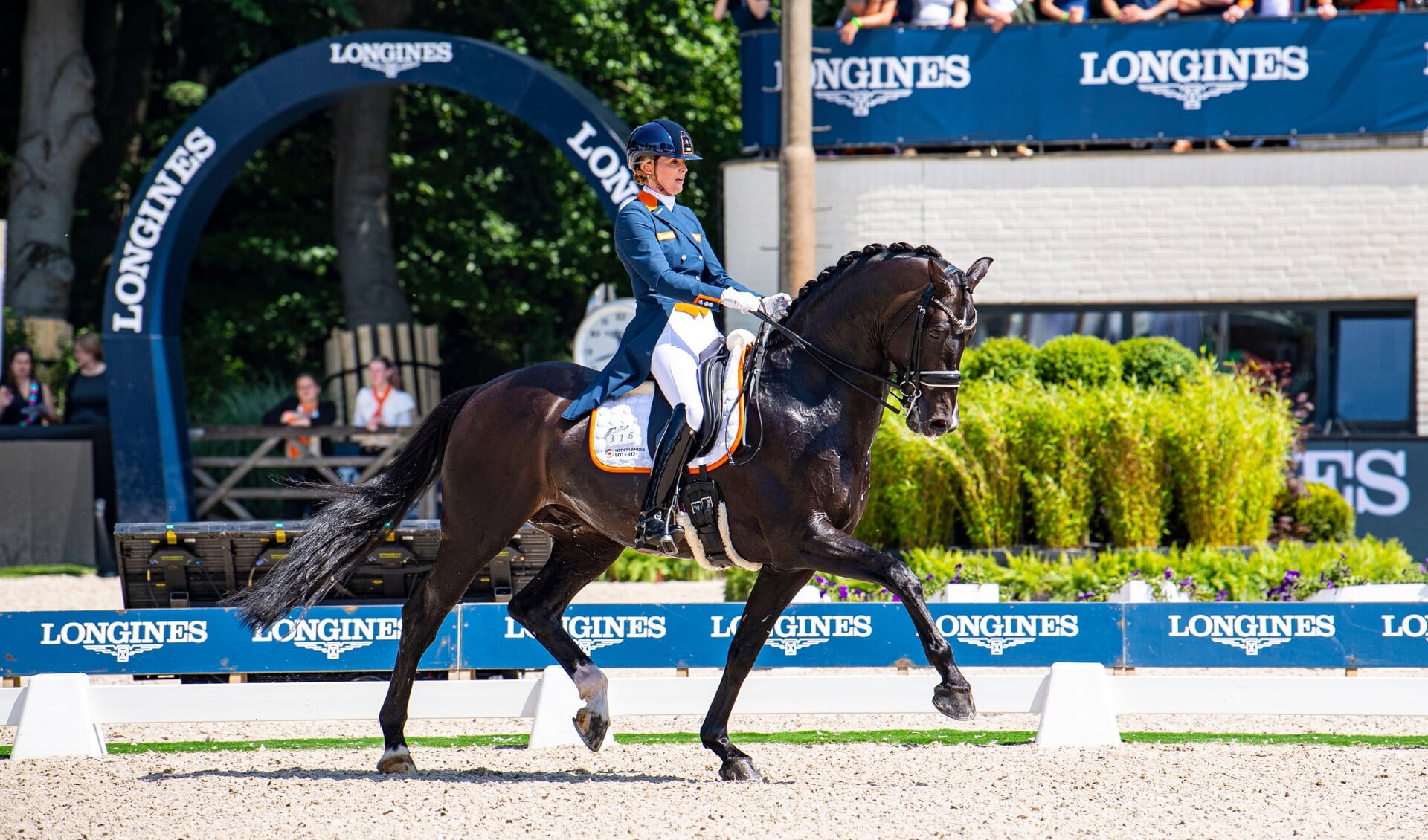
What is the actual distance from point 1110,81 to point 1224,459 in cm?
490

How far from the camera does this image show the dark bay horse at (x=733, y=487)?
5863 mm

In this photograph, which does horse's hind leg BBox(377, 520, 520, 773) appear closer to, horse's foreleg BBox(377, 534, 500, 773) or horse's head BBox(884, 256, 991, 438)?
horse's foreleg BBox(377, 534, 500, 773)

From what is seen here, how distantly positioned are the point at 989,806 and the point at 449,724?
3398 mm

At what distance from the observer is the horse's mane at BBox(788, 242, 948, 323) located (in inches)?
239

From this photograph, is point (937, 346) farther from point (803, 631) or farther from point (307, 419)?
point (307, 419)

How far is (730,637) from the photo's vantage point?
26.0ft

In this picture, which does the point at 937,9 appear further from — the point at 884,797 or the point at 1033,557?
the point at 884,797

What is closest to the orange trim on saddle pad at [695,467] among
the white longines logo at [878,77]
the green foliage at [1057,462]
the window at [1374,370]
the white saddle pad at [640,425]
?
the white saddle pad at [640,425]

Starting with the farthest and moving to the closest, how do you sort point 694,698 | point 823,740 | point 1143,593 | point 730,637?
point 1143,593, point 730,637, point 694,698, point 823,740

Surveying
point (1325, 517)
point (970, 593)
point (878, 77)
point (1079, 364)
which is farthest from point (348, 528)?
point (878, 77)

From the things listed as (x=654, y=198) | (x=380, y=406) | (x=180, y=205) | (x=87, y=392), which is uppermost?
(x=180, y=205)

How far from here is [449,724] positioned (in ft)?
26.6

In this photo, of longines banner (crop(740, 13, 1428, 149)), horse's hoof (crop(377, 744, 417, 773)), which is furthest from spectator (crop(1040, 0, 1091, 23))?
horse's hoof (crop(377, 744, 417, 773))

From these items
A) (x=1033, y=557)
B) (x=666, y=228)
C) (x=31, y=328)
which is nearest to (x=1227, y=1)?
(x=1033, y=557)
